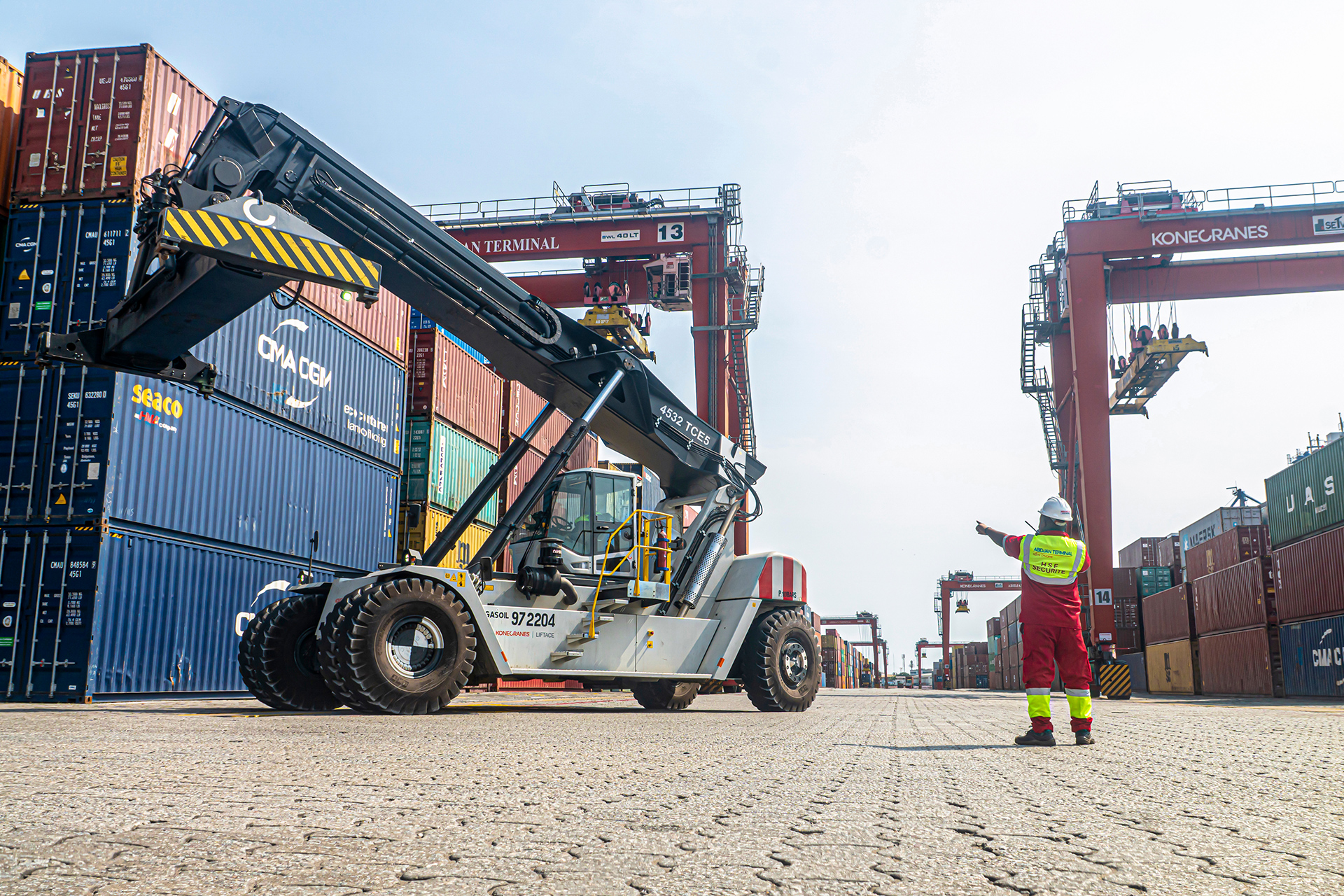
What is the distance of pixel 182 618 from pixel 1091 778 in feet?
36.5

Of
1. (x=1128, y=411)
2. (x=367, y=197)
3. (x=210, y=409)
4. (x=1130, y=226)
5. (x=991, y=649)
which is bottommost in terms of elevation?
(x=991, y=649)

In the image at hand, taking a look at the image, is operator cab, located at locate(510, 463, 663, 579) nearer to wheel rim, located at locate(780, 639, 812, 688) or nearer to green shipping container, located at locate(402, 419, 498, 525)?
wheel rim, located at locate(780, 639, 812, 688)

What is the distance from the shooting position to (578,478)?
10.4 metres

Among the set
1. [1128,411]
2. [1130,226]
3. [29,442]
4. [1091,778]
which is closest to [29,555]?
[29,442]

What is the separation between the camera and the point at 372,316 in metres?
16.7

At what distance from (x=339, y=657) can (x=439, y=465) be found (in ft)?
A: 36.3

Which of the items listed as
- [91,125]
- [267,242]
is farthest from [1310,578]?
[91,125]

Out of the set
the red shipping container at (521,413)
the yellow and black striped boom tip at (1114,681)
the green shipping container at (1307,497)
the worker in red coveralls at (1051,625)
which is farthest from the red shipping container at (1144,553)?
the worker in red coveralls at (1051,625)

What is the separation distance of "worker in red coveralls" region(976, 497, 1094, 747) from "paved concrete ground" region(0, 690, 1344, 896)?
18.8 inches

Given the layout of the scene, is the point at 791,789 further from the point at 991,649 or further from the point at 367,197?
the point at 991,649

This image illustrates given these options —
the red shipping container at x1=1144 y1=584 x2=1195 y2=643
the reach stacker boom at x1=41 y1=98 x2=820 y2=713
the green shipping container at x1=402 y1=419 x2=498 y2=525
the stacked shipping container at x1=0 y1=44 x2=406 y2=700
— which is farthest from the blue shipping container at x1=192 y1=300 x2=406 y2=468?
the red shipping container at x1=1144 y1=584 x2=1195 y2=643

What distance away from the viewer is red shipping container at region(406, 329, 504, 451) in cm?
1859

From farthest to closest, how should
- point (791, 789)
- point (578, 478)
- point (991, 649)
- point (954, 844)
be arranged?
point (991, 649), point (578, 478), point (791, 789), point (954, 844)

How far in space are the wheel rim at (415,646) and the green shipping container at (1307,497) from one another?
22189 millimetres
